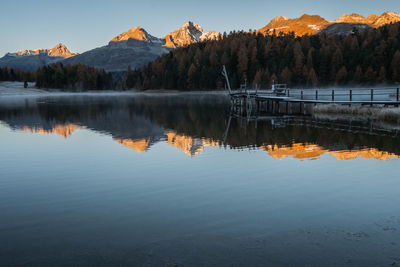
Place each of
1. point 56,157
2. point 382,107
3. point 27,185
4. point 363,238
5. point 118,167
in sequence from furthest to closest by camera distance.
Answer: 1. point 382,107
2. point 56,157
3. point 118,167
4. point 27,185
5. point 363,238

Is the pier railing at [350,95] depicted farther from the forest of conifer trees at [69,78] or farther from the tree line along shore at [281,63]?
the forest of conifer trees at [69,78]

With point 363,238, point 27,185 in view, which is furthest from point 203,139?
point 363,238

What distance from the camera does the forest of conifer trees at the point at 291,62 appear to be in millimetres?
116188

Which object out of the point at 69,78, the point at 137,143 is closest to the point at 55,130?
the point at 137,143

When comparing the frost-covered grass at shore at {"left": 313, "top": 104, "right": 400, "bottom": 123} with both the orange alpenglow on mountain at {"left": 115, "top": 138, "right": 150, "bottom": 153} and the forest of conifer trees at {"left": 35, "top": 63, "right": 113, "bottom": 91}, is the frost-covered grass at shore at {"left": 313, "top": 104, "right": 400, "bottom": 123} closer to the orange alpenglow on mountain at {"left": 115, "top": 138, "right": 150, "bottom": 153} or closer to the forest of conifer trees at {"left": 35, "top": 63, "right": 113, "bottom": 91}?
the orange alpenglow on mountain at {"left": 115, "top": 138, "right": 150, "bottom": 153}

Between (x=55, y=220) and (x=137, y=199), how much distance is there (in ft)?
8.03

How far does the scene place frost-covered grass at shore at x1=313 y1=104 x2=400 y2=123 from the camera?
3127 cm

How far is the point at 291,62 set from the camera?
129 metres

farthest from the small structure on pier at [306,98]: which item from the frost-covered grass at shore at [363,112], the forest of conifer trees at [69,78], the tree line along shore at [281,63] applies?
the forest of conifer trees at [69,78]

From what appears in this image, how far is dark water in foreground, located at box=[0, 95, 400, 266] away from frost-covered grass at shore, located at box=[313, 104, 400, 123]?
13325 millimetres

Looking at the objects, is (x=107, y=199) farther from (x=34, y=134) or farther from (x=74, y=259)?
(x=34, y=134)

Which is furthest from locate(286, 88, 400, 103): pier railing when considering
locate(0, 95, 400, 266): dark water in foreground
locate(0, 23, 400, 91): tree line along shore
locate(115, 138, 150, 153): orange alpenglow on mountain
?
locate(0, 23, 400, 91): tree line along shore

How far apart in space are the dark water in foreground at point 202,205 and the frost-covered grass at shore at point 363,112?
13.3 metres

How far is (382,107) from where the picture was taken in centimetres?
3406
